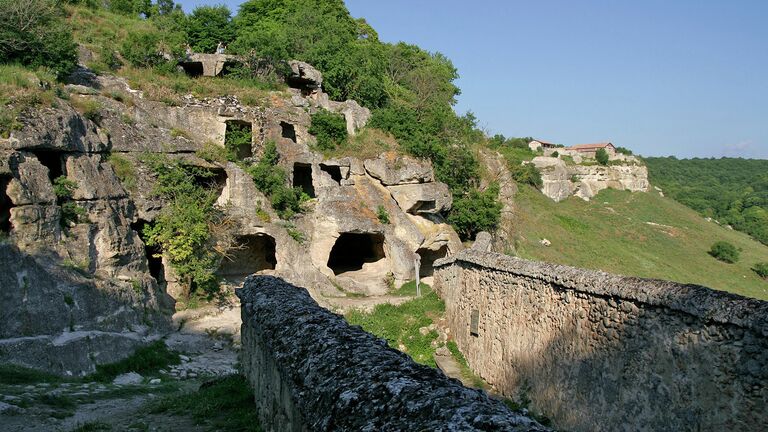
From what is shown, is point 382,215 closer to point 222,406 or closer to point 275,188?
point 275,188

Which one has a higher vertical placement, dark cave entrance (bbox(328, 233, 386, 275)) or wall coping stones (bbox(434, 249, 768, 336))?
wall coping stones (bbox(434, 249, 768, 336))

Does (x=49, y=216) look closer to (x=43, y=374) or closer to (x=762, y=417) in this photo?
(x=43, y=374)

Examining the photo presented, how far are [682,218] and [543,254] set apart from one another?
2835cm

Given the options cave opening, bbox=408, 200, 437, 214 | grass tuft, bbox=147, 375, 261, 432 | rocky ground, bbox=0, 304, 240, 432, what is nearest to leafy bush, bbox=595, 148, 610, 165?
cave opening, bbox=408, 200, 437, 214

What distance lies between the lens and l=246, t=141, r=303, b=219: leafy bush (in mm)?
23672

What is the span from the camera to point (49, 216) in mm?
16297

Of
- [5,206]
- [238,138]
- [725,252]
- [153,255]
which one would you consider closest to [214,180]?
[238,138]

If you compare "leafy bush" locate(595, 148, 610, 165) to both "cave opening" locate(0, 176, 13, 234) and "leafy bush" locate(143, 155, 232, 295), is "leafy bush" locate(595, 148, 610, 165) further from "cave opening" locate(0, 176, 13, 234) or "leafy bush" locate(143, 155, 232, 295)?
"cave opening" locate(0, 176, 13, 234)

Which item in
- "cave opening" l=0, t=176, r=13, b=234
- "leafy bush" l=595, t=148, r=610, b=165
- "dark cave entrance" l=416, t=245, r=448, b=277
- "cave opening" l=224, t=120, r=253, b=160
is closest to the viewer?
"cave opening" l=0, t=176, r=13, b=234

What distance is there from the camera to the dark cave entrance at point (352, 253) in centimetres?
2792

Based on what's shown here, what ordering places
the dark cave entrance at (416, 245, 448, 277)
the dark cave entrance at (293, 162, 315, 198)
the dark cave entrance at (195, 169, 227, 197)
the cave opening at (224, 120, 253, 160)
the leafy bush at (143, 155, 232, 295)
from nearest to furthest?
the leafy bush at (143, 155, 232, 295) → the dark cave entrance at (195, 169, 227, 197) → the cave opening at (224, 120, 253, 160) → the dark cave entrance at (416, 245, 448, 277) → the dark cave entrance at (293, 162, 315, 198)

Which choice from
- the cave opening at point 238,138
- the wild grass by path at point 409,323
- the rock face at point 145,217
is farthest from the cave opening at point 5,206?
the wild grass by path at point 409,323

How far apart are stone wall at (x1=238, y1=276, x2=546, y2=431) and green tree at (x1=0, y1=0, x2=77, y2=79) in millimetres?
20035

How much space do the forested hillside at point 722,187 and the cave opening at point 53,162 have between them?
216 ft
